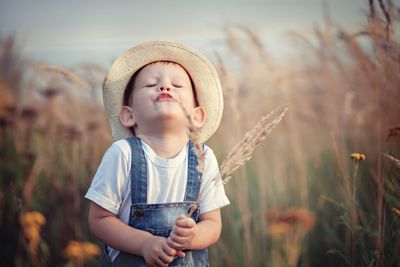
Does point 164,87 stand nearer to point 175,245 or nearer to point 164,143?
point 164,143

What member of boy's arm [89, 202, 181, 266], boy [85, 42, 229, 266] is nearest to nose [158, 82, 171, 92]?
boy [85, 42, 229, 266]

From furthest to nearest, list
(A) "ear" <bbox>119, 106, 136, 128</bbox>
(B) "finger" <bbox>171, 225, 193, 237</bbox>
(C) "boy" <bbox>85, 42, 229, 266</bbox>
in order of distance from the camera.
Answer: (A) "ear" <bbox>119, 106, 136, 128</bbox> → (C) "boy" <bbox>85, 42, 229, 266</bbox> → (B) "finger" <bbox>171, 225, 193, 237</bbox>

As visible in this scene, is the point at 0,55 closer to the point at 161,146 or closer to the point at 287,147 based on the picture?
the point at 287,147

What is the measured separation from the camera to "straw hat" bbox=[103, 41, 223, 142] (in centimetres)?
189

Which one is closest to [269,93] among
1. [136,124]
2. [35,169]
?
[35,169]

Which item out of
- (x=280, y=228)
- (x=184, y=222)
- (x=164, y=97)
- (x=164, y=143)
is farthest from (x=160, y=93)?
(x=280, y=228)

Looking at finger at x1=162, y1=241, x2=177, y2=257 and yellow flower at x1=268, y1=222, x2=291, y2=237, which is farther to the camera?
yellow flower at x1=268, y1=222, x2=291, y2=237

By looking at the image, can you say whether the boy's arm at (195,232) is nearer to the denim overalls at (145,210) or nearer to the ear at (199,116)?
the denim overalls at (145,210)

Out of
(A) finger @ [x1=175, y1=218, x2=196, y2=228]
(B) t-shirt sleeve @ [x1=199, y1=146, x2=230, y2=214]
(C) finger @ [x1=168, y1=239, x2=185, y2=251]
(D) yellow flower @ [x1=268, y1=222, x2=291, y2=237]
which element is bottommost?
(C) finger @ [x1=168, y1=239, x2=185, y2=251]

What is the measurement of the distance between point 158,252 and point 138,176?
9.8 inches

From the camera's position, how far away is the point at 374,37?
7.29 ft

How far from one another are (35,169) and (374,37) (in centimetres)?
162

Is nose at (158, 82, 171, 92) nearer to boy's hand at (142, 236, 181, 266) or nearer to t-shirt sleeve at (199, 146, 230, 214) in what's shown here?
t-shirt sleeve at (199, 146, 230, 214)

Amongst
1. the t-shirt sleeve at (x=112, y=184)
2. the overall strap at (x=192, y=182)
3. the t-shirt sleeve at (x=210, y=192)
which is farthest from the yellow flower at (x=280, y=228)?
the t-shirt sleeve at (x=112, y=184)
